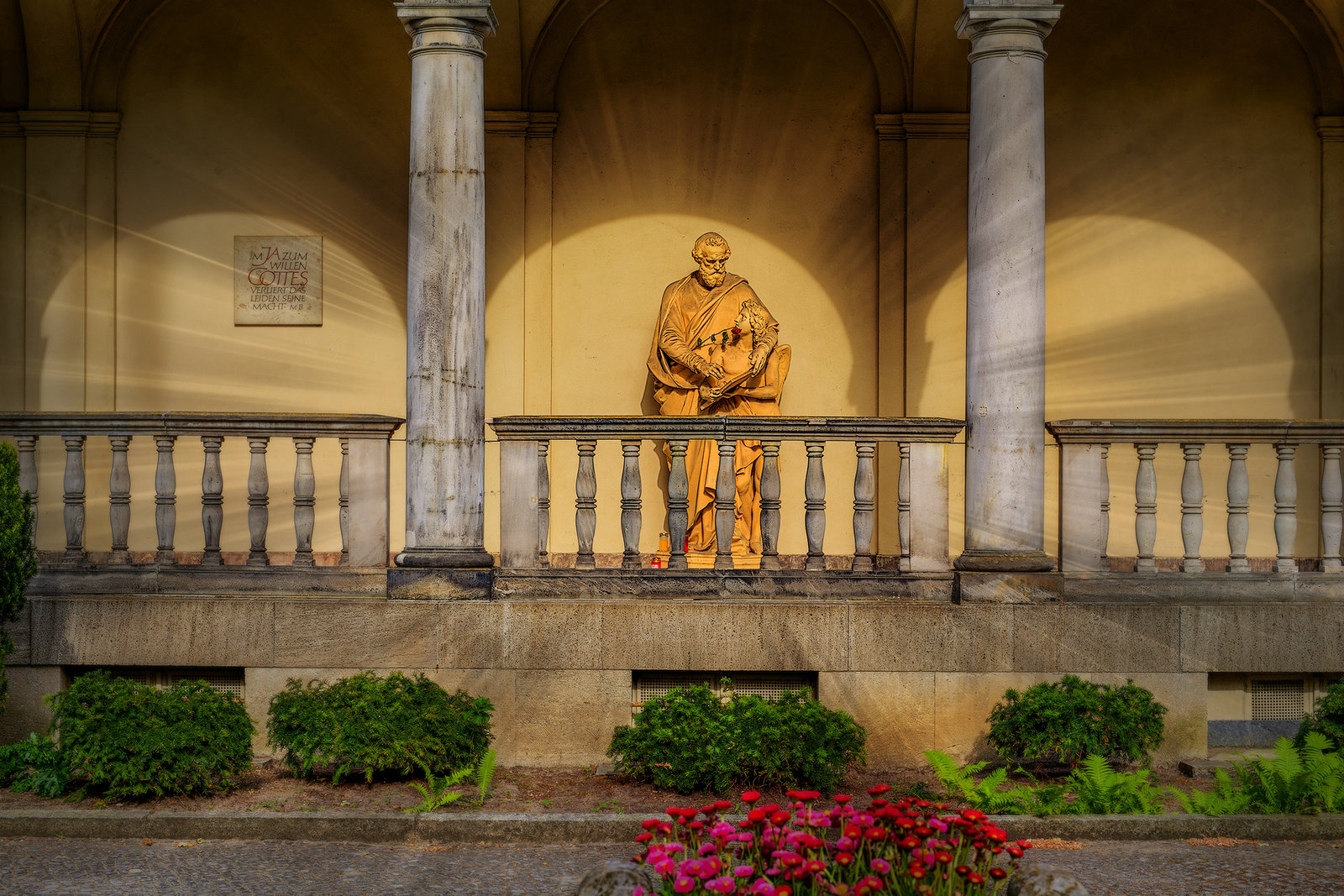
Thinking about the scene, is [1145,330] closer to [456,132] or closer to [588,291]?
[588,291]

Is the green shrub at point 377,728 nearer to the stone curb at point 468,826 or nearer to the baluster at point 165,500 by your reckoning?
the stone curb at point 468,826

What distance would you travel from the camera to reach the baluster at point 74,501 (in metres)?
8.28

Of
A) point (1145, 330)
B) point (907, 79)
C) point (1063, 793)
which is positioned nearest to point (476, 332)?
point (1063, 793)

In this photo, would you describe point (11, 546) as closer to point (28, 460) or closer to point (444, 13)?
point (28, 460)

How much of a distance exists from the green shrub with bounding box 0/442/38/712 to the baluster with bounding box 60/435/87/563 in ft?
3.62

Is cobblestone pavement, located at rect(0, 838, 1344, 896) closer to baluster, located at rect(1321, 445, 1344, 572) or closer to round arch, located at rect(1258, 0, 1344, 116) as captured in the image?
baluster, located at rect(1321, 445, 1344, 572)

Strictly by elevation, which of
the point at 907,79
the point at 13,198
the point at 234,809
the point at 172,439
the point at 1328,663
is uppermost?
the point at 907,79

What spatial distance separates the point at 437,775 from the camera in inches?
279

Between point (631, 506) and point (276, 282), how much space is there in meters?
5.17

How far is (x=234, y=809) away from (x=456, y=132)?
4.26 metres

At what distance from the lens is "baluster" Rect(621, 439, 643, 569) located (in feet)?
26.3

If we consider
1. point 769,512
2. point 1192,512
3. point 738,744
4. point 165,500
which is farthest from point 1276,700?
point 165,500

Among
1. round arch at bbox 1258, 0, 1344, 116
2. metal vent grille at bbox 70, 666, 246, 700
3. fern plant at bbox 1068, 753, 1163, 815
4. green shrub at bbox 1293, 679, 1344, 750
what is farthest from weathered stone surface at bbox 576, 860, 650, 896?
round arch at bbox 1258, 0, 1344, 116

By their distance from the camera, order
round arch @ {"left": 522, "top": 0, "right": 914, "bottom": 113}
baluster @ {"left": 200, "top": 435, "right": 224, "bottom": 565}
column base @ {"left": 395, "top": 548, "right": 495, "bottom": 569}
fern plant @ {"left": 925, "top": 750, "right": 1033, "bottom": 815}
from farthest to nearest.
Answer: round arch @ {"left": 522, "top": 0, "right": 914, "bottom": 113} < baluster @ {"left": 200, "top": 435, "right": 224, "bottom": 565} < column base @ {"left": 395, "top": 548, "right": 495, "bottom": 569} < fern plant @ {"left": 925, "top": 750, "right": 1033, "bottom": 815}
